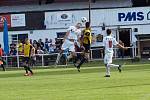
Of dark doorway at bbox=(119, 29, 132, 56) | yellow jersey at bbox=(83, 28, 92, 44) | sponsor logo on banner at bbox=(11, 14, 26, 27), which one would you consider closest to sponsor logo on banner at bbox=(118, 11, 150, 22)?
dark doorway at bbox=(119, 29, 132, 56)

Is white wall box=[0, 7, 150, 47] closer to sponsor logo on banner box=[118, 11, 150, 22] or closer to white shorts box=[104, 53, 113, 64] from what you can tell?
sponsor logo on banner box=[118, 11, 150, 22]

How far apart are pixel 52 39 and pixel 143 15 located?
26.8 feet

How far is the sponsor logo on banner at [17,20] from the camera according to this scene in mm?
53094

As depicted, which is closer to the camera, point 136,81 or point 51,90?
point 51,90

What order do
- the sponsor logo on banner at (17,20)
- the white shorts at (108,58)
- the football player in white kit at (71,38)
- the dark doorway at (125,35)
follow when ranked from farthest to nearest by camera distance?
the sponsor logo on banner at (17,20)
the dark doorway at (125,35)
the football player in white kit at (71,38)
the white shorts at (108,58)

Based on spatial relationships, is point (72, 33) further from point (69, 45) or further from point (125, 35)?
point (125, 35)

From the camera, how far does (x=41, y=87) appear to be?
705 inches

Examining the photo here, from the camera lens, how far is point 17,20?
2099 inches

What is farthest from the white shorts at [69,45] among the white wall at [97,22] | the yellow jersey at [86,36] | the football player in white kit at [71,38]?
the white wall at [97,22]

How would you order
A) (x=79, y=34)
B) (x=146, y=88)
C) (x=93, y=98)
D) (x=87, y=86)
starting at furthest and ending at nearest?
(x=79, y=34) < (x=87, y=86) < (x=146, y=88) < (x=93, y=98)

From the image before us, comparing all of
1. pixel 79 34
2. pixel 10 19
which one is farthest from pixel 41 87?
pixel 10 19

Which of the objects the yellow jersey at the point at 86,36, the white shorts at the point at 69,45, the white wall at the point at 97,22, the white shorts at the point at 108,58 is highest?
the white wall at the point at 97,22

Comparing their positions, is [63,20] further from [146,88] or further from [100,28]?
[146,88]

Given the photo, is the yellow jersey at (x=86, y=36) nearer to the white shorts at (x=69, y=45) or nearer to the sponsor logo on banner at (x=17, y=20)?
the white shorts at (x=69, y=45)
